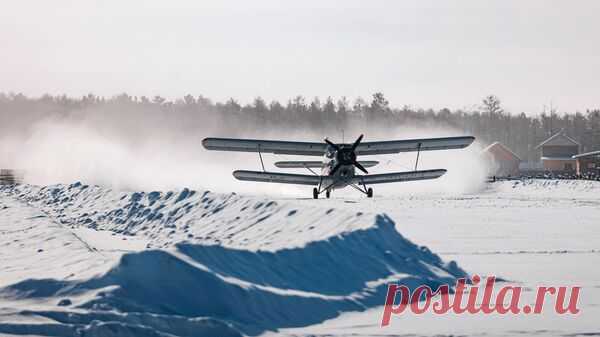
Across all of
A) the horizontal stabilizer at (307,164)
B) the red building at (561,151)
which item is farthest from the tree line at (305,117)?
the horizontal stabilizer at (307,164)

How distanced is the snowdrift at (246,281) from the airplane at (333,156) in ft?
58.5

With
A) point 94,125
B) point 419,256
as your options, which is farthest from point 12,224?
point 94,125

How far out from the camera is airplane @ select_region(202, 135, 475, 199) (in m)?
33.5

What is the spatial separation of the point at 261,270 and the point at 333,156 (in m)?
23.3

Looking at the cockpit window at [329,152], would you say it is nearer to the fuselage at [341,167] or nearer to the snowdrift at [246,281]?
the fuselage at [341,167]

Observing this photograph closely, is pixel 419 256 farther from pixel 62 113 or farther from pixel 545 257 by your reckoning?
pixel 62 113

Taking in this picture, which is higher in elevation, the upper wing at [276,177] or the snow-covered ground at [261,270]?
the snow-covered ground at [261,270]

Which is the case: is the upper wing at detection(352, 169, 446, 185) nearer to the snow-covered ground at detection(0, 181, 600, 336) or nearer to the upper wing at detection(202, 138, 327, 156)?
the upper wing at detection(202, 138, 327, 156)

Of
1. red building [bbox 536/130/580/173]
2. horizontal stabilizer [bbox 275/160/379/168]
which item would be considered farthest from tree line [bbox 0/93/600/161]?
horizontal stabilizer [bbox 275/160/379/168]

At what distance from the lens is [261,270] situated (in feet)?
35.2

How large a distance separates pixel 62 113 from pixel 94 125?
21113 millimetres

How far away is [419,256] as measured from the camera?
12.6 m

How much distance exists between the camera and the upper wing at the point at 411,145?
35.8 meters

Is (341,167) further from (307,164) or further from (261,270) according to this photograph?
(261,270)
